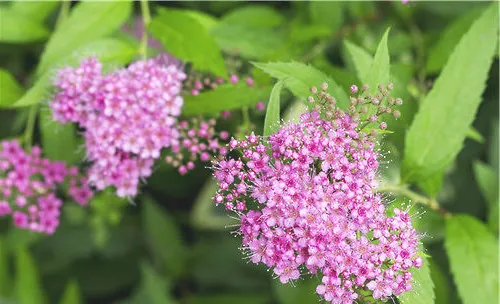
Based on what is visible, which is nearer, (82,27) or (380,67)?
(380,67)

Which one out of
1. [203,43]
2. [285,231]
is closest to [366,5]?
[203,43]

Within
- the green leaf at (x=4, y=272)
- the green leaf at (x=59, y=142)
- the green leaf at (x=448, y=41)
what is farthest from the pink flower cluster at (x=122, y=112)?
the green leaf at (x=4, y=272)

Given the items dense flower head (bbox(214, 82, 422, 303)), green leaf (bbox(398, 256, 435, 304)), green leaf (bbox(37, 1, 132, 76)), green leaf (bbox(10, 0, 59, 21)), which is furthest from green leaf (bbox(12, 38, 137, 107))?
green leaf (bbox(398, 256, 435, 304))

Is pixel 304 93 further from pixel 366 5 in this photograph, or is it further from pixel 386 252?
pixel 366 5

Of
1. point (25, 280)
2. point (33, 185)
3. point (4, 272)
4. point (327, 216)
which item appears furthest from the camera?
point (4, 272)

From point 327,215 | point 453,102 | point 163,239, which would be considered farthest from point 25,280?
point 453,102

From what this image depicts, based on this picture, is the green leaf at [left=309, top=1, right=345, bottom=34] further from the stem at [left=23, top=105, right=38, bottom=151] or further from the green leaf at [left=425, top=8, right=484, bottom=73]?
the stem at [left=23, top=105, right=38, bottom=151]

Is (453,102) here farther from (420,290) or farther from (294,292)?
(294,292)
